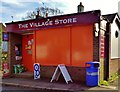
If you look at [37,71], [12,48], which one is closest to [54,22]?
[37,71]

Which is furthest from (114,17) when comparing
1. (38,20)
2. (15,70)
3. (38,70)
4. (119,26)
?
(15,70)

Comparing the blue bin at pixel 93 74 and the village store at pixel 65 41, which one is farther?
the village store at pixel 65 41

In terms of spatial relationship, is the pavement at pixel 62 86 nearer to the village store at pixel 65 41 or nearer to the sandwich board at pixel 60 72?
the sandwich board at pixel 60 72

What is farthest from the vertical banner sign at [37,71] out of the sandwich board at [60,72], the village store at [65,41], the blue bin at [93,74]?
the blue bin at [93,74]

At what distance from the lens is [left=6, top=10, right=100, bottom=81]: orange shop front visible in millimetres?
11195

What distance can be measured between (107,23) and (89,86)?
4.46 m

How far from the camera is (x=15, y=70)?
14094 mm

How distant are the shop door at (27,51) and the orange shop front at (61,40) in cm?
30

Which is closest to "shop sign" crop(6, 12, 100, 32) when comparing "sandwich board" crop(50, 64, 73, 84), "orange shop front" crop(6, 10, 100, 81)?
"orange shop front" crop(6, 10, 100, 81)

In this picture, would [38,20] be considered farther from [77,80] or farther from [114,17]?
[114,17]

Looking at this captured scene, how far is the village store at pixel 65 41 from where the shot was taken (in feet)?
36.4

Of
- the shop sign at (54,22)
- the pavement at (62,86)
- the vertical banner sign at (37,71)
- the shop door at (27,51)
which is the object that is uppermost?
the shop sign at (54,22)

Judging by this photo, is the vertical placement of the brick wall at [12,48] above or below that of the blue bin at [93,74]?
above

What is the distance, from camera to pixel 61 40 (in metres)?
12.1
